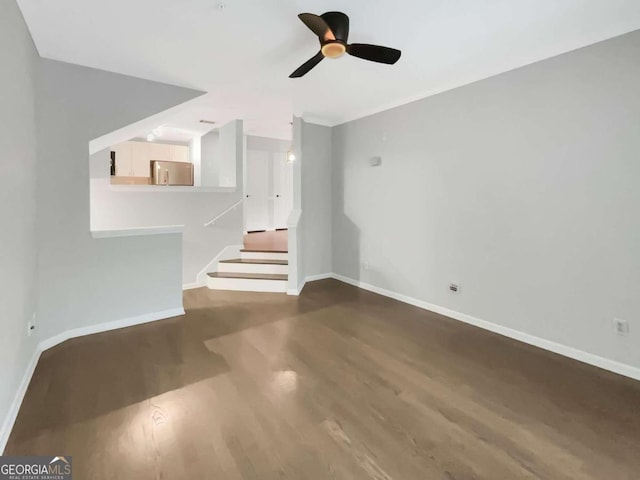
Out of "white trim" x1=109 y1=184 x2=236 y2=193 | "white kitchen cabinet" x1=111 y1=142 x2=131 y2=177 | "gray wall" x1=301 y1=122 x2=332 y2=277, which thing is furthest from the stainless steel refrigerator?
"gray wall" x1=301 y1=122 x2=332 y2=277

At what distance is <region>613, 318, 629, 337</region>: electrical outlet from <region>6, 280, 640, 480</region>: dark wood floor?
0.36 meters

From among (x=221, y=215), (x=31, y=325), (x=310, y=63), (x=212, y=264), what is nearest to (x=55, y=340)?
(x=31, y=325)

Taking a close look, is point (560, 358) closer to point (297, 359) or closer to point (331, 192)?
point (297, 359)

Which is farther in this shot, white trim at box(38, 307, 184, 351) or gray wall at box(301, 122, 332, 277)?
gray wall at box(301, 122, 332, 277)

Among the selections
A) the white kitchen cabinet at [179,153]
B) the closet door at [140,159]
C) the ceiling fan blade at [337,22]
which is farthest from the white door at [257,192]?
the ceiling fan blade at [337,22]

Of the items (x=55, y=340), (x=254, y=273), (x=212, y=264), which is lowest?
(x=55, y=340)

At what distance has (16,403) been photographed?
2102 millimetres

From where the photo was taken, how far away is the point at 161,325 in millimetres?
3588

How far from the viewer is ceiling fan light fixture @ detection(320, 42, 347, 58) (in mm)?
2298

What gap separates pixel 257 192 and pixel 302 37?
5820mm

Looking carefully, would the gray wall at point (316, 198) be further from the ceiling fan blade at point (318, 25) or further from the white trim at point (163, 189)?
the ceiling fan blade at point (318, 25)

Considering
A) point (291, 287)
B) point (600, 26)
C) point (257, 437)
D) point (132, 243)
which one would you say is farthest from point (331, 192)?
point (257, 437)

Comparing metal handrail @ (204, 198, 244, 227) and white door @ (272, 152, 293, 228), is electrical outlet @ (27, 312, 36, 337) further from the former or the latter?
white door @ (272, 152, 293, 228)

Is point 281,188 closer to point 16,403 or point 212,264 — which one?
point 212,264
